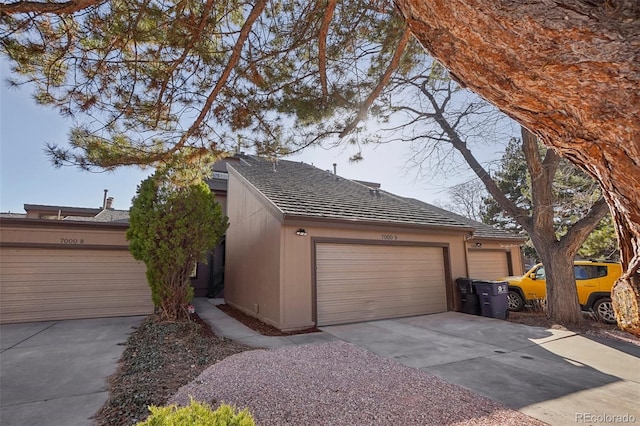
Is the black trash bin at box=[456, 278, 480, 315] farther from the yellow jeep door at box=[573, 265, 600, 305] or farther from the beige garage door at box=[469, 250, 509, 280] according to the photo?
the yellow jeep door at box=[573, 265, 600, 305]

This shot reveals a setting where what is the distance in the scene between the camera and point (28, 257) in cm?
878

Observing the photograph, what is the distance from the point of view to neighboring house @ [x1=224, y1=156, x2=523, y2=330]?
24.9 feet

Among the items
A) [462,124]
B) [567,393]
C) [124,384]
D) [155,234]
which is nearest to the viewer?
[567,393]

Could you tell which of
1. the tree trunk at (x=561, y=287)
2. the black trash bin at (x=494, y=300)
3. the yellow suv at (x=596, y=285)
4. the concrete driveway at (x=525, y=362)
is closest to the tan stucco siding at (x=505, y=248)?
the yellow suv at (x=596, y=285)

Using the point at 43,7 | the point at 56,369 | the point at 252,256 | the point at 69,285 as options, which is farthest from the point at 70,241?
the point at 43,7

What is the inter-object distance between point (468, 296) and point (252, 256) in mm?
6587

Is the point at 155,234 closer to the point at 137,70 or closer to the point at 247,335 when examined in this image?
the point at 247,335

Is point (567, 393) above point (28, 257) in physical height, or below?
below

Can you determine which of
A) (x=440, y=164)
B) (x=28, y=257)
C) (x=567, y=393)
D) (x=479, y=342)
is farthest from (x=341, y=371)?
(x=28, y=257)

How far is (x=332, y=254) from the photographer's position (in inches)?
321

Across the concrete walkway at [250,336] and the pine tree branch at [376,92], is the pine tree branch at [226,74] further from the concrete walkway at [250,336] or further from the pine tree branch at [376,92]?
the concrete walkway at [250,336]

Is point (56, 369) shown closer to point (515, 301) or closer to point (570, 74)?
point (570, 74)

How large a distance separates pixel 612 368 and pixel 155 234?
8.85 m

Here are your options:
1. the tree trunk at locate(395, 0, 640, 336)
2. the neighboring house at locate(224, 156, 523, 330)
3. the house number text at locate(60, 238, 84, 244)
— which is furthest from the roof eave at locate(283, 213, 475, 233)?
the house number text at locate(60, 238, 84, 244)
